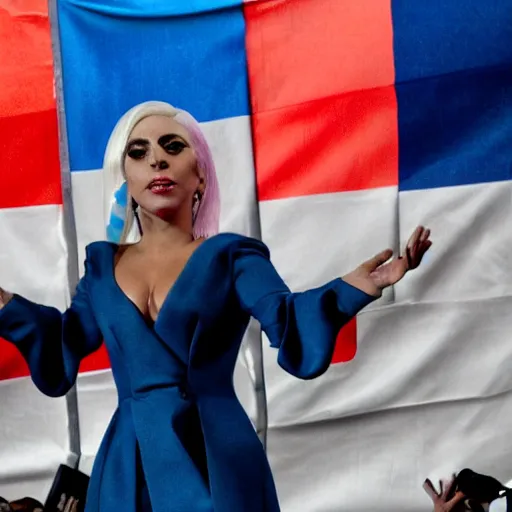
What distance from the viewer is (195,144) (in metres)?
1.15

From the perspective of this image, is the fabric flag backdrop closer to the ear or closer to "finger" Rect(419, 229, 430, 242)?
the ear

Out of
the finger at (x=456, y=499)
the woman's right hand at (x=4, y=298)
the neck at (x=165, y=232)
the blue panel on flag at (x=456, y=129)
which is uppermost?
the blue panel on flag at (x=456, y=129)

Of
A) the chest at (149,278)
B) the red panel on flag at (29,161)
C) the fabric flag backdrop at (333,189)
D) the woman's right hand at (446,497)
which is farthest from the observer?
the red panel on flag at (29,161)

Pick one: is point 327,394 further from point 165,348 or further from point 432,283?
point 165,348

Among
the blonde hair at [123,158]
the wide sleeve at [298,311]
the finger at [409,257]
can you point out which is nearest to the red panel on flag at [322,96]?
the blonde hair at [123,158]

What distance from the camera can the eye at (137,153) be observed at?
114cm

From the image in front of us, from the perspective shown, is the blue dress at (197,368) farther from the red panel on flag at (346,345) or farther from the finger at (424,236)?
the red panel on flag at (346,345)

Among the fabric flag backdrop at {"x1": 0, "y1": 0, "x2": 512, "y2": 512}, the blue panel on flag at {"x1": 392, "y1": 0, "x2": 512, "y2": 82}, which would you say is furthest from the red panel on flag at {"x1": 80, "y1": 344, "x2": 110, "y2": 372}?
the blue panel on flag at {"x1": 392, "y1": 0, "x2": 512, "y2": 82}

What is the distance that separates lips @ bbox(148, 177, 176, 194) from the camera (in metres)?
1.12

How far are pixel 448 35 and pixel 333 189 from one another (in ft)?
1.13

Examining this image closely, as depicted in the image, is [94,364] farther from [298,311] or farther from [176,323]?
[298,311]

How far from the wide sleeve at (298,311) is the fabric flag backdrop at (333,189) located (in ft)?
2.07

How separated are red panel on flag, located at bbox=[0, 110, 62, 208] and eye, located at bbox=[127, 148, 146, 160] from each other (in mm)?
642

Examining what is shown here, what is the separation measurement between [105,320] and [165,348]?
0.09 m
